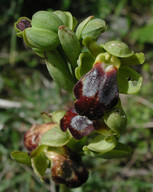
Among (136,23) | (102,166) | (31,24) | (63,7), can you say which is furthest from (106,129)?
(136,23)

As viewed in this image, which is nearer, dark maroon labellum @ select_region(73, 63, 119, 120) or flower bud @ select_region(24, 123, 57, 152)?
dark maroon labellum @ select_region(73, 63, 119, 120)

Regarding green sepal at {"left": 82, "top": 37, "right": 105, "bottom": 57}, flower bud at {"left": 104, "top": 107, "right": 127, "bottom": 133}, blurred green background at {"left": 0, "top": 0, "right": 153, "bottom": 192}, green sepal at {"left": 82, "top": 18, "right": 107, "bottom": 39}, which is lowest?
blurred green background at {"left": 0, "top": 0, "right": 153, "bottom": 192}

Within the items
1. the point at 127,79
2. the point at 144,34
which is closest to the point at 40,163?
the point at 127,79

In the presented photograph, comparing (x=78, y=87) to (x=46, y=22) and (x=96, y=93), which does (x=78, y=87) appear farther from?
(x=46, y=22)

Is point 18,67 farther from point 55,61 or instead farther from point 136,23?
point 55,61

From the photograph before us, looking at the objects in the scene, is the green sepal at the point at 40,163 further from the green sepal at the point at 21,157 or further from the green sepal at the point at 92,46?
the green sepal at the point at 92,46

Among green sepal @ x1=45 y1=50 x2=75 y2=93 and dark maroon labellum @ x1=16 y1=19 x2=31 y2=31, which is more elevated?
dark maroon labellum @ x1=16 y1=19 x2=31 y2=31

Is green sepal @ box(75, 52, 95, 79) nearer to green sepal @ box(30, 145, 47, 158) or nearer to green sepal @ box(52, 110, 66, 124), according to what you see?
green sepal @ box(52, 110, 66, 124)

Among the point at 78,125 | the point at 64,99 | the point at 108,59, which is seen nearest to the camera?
the point at 108,59

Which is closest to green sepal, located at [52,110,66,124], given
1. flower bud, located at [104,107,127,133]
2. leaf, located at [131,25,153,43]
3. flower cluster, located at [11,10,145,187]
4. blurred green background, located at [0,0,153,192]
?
flower cluster, located at [11,10,145,187]
